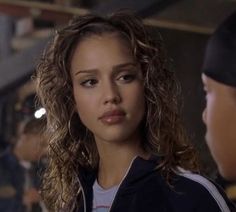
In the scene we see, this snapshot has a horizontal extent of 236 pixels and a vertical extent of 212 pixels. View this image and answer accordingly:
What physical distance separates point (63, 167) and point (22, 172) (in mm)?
1038

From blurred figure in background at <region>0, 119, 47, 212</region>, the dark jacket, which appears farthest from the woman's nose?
blurred figure in background at <region>0, 119, 47, 212</region>

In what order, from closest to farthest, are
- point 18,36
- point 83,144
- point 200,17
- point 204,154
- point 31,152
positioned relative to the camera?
point 83,144
point 204,154
point 200,17
point 31,152
point 18,36

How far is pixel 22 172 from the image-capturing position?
2.17 meters

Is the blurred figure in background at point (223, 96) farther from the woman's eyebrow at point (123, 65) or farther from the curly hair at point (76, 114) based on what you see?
the woman's eyebrow at point (123, 65)

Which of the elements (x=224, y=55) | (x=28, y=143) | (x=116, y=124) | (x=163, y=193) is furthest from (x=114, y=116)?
(x=28, y=143)

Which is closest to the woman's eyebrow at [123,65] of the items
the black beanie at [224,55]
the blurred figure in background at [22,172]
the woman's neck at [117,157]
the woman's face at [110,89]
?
the woman's face at [110,89]

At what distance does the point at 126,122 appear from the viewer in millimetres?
1009

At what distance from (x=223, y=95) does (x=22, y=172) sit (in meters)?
1.05

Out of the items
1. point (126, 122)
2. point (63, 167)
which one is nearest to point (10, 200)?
point (63, 167)

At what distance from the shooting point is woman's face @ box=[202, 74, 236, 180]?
1.30 meters

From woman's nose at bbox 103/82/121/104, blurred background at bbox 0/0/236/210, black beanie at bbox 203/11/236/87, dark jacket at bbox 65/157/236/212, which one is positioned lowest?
dark jacket at bbox 65/157/236/212

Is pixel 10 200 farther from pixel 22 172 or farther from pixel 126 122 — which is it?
pixel 126 122

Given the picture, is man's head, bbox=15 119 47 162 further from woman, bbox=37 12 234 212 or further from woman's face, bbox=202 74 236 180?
woman, bbox=37 12 234 212

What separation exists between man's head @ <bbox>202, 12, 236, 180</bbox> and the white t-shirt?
1.19 feet
